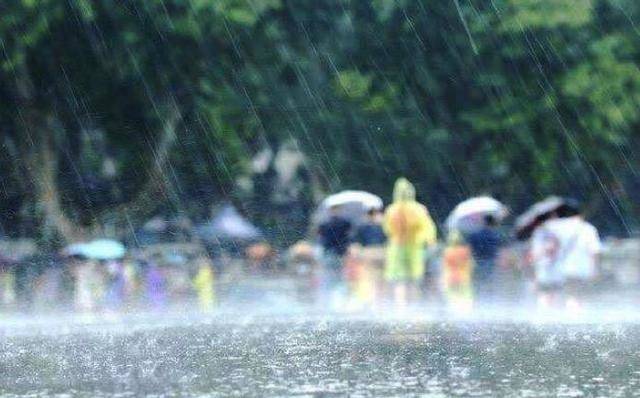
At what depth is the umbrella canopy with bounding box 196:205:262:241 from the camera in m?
30.2

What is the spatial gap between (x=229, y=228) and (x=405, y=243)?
12366 millimetres

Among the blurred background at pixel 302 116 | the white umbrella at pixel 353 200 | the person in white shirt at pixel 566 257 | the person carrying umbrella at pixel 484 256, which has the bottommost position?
the person in white shirt at pixel 566 257

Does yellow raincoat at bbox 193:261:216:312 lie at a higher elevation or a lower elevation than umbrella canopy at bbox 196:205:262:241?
lower

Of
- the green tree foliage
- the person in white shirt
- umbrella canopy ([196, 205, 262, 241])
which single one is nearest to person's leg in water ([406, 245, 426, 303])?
the person in white shirt

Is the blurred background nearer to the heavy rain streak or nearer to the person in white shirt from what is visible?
the heavy rain streak

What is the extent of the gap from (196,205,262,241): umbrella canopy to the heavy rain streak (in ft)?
0.32

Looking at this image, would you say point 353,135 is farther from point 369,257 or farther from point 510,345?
point 510,345

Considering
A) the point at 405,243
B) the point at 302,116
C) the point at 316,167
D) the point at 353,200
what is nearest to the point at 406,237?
the point at 405,243

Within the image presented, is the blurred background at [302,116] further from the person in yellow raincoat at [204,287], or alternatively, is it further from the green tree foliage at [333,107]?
the person in yellow raincoat at [204,287]

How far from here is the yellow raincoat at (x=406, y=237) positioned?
712 inches

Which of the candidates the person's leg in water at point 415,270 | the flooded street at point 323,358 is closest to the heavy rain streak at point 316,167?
the person's leg in water at point 415,270

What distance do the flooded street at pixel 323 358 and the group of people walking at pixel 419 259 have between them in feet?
6.34

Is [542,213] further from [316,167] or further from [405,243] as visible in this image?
[316,167]

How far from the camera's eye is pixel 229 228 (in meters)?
30.3
